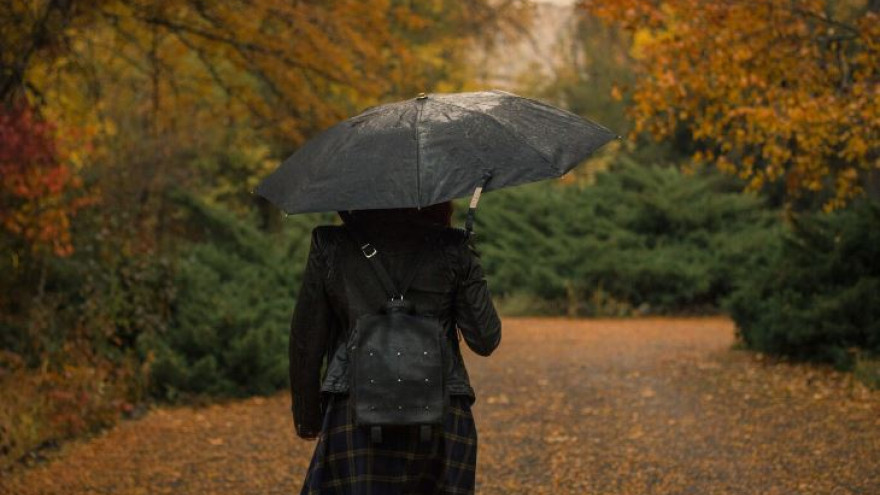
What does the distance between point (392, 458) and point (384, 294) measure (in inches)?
18.8

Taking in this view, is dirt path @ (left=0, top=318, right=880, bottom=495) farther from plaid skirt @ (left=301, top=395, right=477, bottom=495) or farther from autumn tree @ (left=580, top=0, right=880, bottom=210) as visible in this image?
plaid skirt @ (left=301, top=395, right=477, bottom=495)

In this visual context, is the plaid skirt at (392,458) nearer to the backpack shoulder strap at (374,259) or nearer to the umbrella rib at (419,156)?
the backpack shoulder strap at (374,259)

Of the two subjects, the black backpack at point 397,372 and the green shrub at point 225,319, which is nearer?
the black backpack at point 397,372

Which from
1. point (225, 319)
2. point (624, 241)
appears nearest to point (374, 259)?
point (225, 319)

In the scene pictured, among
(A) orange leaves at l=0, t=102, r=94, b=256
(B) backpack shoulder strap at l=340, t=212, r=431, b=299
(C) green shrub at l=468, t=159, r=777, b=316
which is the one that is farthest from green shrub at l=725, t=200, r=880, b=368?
(B) backpack shoulder strap at l=340, t=212, r=431, b=299

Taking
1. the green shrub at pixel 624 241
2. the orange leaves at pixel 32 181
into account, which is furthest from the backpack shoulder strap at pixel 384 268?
the green shrub at pixel 624 241

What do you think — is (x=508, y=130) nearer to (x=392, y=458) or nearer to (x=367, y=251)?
(x=367, y=251)

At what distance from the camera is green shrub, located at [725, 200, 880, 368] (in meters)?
9.27

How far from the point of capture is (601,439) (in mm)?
7344

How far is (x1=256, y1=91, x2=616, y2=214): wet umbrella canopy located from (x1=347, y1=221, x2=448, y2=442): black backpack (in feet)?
1.11

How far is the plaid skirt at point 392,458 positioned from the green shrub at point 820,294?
6.60 meters

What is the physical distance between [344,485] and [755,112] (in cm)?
536

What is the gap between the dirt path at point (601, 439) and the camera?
20.4 feet

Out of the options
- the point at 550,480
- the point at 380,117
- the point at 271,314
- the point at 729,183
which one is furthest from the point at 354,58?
the point at 729,183
